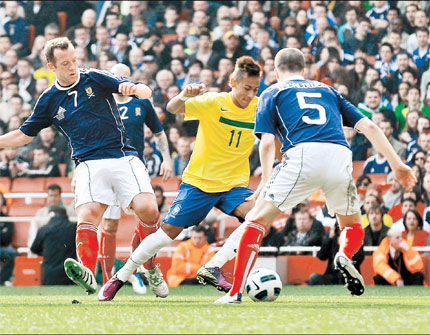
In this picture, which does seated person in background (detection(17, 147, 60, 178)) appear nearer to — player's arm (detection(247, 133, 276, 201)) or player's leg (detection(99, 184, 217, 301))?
player's leg (detection(99, 184, 217, 301))

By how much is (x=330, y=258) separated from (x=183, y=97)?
495 cm

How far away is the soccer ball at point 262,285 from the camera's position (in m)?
7.48

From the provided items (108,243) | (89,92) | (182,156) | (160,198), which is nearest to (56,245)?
(160,198)

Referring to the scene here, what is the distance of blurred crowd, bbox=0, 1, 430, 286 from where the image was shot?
1307 centimetres

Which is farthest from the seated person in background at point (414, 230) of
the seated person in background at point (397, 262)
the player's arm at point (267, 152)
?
the player's arm at point (267, 152)

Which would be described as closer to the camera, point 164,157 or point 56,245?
point 164,157

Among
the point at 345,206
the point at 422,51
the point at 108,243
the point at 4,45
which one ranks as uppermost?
the point at 422,51

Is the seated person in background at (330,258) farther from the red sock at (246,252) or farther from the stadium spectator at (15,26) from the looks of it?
the stadium spectator at (15,26)

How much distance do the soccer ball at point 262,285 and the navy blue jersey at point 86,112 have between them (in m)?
1.65

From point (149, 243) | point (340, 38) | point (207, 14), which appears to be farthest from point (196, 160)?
point (207, 14)

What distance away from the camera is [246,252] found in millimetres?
7023

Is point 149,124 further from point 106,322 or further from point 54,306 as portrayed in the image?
point 106,322

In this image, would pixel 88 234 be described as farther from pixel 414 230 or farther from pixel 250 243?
pixel 414 230

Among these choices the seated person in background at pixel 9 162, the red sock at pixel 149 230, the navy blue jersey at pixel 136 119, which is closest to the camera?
the red sock at pixel 149 230
